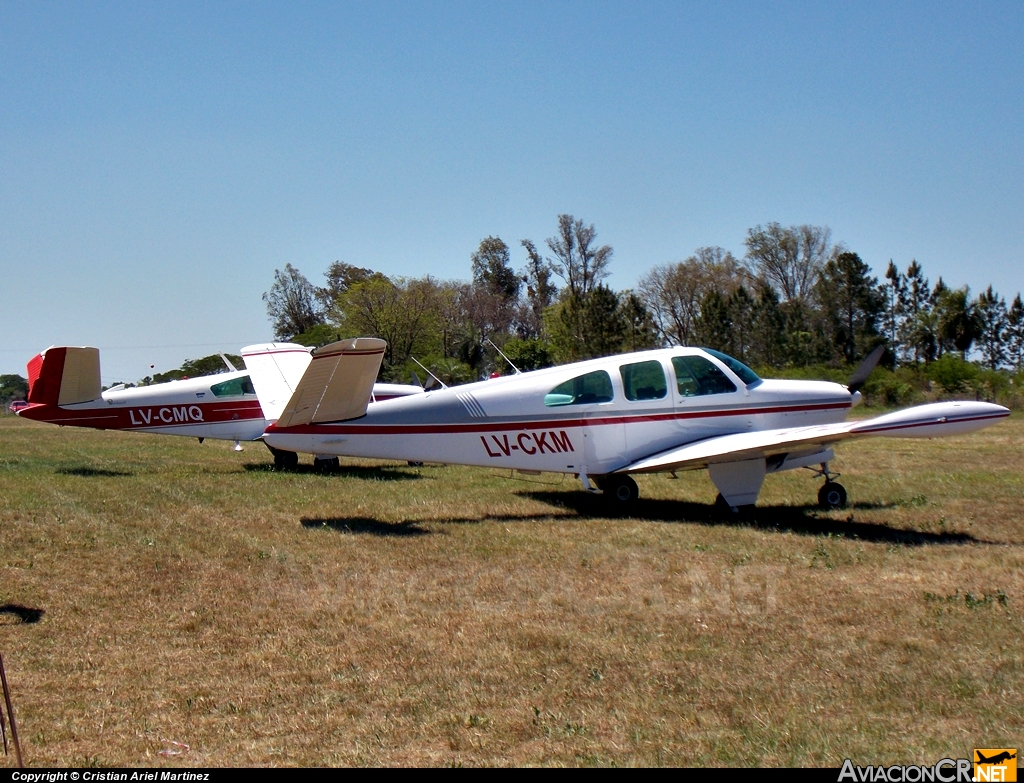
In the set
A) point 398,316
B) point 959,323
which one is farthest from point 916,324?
point 398,316

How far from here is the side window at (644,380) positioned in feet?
37.8

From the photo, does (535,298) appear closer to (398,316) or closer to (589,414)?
(398,316)

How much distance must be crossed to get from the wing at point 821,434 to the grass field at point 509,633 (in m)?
0.73

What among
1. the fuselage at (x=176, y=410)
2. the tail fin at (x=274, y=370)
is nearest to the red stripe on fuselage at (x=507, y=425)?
the tail fin at (x=274, y=370)

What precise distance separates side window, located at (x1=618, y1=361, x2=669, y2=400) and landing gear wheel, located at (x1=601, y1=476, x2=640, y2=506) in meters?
1.30

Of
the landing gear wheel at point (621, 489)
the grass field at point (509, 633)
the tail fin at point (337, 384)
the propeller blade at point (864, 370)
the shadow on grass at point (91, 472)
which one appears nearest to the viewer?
the grass field at point (509, 633)

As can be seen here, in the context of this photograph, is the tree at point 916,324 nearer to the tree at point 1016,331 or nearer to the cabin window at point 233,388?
the tree at point 1016,331

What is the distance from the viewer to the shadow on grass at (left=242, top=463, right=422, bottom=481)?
15891 mm

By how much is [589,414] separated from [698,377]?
150cm

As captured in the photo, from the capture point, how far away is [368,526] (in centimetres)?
1016

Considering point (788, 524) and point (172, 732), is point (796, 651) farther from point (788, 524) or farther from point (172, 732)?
point (788, 524)

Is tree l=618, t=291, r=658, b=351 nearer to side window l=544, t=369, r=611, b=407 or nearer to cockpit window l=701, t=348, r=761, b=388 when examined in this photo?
cockpit window l=701, t=348, r=761, b=388

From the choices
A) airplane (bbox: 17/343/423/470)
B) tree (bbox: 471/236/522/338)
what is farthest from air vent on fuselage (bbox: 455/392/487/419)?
tree (bbox: 471/236/522/338)

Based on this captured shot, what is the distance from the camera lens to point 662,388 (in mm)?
11539
